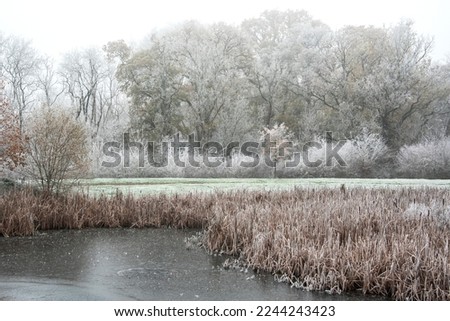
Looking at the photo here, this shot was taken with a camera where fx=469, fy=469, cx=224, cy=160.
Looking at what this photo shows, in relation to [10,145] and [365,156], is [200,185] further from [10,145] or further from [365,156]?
[365,156]

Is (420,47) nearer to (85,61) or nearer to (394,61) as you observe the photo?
(394,61)

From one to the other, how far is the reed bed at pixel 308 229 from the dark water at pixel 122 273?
0.90 ft

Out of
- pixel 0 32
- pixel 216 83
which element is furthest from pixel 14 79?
pixel 216 83

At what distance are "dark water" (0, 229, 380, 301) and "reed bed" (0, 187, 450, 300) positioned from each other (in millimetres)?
274

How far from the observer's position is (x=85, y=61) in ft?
72.3

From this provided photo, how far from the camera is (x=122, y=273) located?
5.79m

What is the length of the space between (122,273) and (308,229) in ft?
8.10

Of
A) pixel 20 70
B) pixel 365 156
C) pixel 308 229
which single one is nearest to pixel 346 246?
pixel 308 229

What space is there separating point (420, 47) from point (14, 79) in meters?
16.9

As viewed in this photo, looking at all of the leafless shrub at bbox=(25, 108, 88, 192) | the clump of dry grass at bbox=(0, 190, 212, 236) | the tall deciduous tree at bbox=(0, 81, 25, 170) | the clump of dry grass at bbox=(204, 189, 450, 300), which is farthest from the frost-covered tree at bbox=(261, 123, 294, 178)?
the clump of dry grass at bbox=(204, 189, 450, 300)

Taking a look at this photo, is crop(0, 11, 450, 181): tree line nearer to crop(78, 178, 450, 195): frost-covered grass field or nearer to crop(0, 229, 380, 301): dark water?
crop(78, 178, 450, 195): frost-covered grass field

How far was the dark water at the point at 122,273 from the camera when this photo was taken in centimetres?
494

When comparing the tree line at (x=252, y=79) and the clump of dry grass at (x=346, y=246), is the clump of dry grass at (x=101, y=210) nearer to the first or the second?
the clump of dry grass at (x=346, y=246)

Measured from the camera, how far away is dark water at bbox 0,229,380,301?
16.2ft
